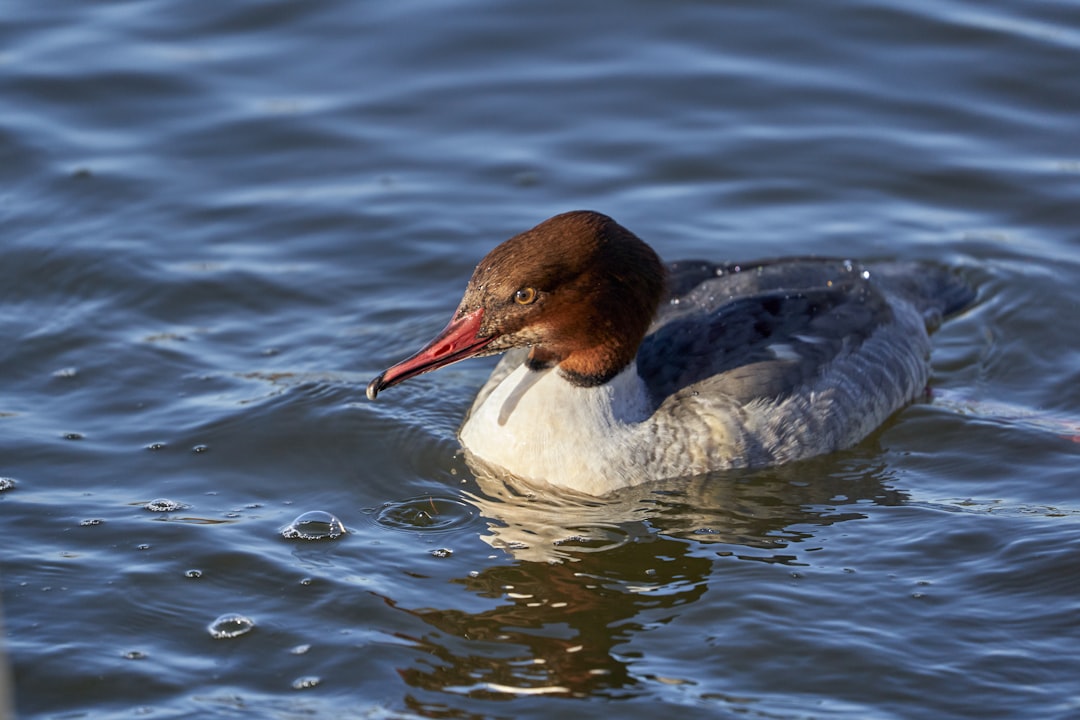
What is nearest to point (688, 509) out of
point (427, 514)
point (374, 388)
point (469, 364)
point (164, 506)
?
point (427, 514)

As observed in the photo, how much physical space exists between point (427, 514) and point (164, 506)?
4.42 feet

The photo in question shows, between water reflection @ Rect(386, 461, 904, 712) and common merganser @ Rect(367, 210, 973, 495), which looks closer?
water reflection @ Rect(386, 461, 904, 712)

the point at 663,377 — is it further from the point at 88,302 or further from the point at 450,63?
the point at 450,63

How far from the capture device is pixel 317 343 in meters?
9.64

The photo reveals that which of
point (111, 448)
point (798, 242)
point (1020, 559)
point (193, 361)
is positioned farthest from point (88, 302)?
point (1020, 559)

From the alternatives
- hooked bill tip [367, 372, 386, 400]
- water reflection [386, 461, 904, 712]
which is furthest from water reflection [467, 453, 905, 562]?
hooked bill tip [367, 372, 386, 400]

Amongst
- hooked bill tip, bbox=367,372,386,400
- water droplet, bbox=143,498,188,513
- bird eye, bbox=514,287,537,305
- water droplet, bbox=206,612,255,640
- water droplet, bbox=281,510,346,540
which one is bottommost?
water droplet, bbox=206,612,255,640

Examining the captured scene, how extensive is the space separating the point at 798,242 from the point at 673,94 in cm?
236

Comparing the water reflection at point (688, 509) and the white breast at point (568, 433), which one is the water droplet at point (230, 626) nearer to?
the water reflection at point (688, 509)

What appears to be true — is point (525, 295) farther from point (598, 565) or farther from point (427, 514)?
point (598, 565)

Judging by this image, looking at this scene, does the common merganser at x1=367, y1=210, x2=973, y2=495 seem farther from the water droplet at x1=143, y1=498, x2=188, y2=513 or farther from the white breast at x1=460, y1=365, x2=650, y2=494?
the water droplet at x1=143, y1=498, x2=188, y2=513

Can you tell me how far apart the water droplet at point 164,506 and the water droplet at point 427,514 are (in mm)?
1025

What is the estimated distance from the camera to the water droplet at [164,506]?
769 cm

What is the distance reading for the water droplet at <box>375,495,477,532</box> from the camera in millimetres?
7680
